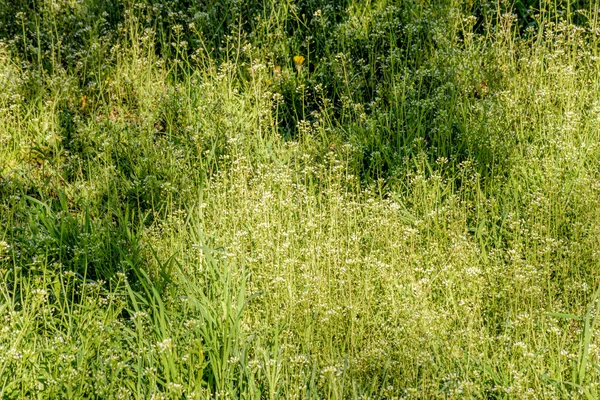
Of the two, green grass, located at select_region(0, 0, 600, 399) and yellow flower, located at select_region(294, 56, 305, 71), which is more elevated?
yellow flower, located at select_region(294, 56, 305, 71)

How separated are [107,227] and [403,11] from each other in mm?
3049

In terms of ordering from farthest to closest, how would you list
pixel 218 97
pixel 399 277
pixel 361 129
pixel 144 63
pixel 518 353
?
pixel 144 63 < pixel 218 97 < pixel 361 129 < pixel 399 277 < pixel 518 353

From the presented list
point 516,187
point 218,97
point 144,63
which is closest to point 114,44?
point 144,63

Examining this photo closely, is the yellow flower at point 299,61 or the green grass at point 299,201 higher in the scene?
the yellow flower at point 299,61

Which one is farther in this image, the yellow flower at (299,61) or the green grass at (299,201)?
the yellow flower at (299,61)

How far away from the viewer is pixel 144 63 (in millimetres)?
5645

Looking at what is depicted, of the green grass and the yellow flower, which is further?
the yellow flower

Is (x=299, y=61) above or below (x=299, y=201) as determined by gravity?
above

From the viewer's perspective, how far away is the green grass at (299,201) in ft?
10.3

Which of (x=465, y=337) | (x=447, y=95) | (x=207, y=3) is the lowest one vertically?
(x=465, y=337)

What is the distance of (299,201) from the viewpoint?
420 cm

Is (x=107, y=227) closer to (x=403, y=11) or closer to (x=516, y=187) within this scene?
(x=516, y=187)

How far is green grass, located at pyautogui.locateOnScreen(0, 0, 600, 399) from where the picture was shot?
3150 millimetres

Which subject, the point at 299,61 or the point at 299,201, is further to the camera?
the point at 299,61
